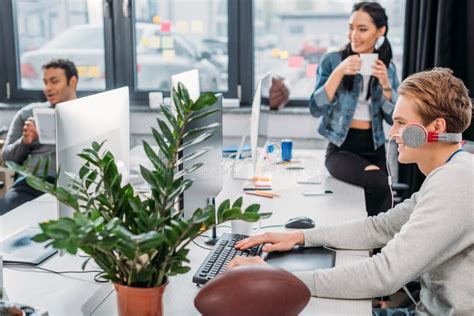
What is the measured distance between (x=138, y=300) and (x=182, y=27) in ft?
10.3

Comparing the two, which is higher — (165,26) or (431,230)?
(165,26)

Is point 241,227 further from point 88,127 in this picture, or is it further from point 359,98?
point 359,98

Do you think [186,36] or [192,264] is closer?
[192,264]

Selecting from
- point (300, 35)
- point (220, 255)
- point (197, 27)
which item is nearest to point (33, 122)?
point (197, 27)

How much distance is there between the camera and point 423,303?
171 cm

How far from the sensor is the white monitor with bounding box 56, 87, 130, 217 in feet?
5.37

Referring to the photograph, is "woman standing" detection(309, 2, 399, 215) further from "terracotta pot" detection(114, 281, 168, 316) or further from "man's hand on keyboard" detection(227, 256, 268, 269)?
"terracotta pot" detection(114, 281, 168, 316)

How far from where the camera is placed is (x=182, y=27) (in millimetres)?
4184

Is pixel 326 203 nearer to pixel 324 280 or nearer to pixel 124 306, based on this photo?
pixel 324 280

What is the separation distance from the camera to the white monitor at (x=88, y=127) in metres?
1.64

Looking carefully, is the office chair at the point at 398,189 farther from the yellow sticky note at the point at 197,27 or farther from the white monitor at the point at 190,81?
the yellow sticky note at the point at 197,27

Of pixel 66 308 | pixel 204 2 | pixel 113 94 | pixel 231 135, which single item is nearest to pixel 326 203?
pixel 113 94

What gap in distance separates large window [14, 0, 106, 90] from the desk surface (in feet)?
6.28

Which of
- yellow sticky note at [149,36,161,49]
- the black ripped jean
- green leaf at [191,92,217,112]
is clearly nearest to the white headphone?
green leaf at [191,92,217,112]
